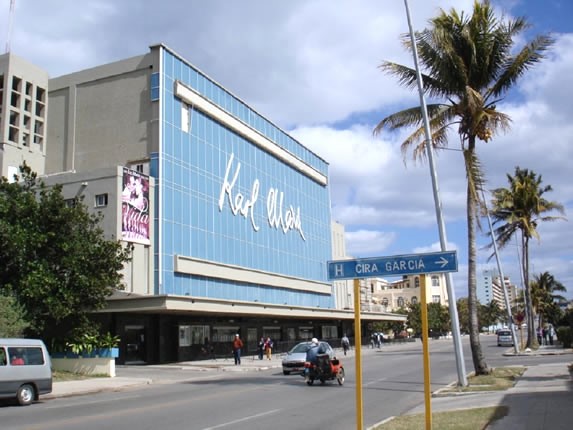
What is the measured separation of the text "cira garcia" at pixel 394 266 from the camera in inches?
353

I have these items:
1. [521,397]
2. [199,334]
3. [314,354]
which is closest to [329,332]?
[199,334]

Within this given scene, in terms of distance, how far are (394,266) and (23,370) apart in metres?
13.3

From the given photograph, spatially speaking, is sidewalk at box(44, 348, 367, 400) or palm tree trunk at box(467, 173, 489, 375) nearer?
palm tree trunk at box(467, 173, 489, 375)

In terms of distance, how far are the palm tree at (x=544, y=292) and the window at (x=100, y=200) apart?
61.6 metres

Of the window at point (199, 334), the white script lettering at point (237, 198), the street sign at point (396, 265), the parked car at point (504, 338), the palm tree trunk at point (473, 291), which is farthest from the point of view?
the parked car at point (504, 338)

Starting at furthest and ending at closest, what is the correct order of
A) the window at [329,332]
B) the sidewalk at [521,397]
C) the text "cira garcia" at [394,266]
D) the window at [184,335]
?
the window at [329,332], the window at [184,335], the sidewalk at [521,397], the text "cira garcia" at [394,266]

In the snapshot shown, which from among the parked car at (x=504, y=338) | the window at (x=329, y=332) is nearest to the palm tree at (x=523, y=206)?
the parked car at (x=504, y=338)

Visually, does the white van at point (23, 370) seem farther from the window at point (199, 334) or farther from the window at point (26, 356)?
the window at point (199, 334)

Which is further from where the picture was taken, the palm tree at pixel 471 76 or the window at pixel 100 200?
the window at pixel 100 200

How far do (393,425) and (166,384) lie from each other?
16.2 m

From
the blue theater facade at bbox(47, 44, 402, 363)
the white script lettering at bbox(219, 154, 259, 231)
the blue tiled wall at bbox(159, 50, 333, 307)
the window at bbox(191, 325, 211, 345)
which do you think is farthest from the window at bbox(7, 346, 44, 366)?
the white script lettering at bbox(219, 154, 259, 231)

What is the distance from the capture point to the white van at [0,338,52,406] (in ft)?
57.3

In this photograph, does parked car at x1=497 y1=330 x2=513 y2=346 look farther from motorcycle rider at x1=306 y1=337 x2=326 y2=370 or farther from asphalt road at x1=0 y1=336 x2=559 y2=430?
motorcycle rider at x1=306 y1=337 x2=326 y2=370

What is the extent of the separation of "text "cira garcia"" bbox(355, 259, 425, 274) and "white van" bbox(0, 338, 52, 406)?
12.6 metres
